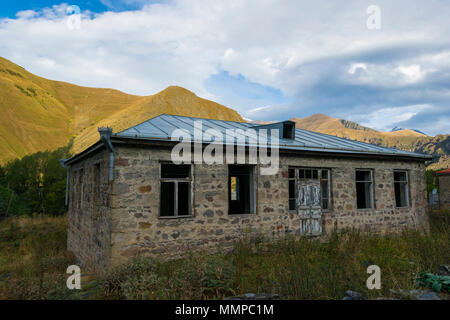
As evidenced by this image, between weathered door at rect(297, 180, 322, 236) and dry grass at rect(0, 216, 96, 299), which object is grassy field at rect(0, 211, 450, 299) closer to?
dry grass at rect(0, 216, 96, 299)

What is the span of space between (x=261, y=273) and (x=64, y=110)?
114m

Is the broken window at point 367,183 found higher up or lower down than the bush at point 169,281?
higher up

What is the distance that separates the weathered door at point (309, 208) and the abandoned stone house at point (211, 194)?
3cm

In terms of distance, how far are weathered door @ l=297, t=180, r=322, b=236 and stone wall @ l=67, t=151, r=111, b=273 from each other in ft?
19.1

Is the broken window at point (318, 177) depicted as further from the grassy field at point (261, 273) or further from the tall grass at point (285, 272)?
the tall grass at point (285, 272)

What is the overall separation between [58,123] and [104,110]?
20.6 m

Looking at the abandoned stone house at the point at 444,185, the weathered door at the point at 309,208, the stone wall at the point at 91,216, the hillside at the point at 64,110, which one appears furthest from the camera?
the hillside at the point at 64,110

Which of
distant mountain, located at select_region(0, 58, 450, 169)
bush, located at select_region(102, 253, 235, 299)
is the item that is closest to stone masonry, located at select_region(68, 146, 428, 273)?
bush, located at select_region(102, 253, 235, 299)

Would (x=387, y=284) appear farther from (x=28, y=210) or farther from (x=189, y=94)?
(x=189, y=94)

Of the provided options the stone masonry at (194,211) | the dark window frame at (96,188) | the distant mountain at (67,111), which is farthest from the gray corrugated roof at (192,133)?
the distant mountain at (67,111)

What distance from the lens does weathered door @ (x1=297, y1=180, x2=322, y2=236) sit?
9258 mm

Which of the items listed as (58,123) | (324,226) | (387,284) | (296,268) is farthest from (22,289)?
(58,123)

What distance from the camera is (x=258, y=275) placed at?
6227 mm

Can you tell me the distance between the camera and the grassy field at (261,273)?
5094 millimetres
